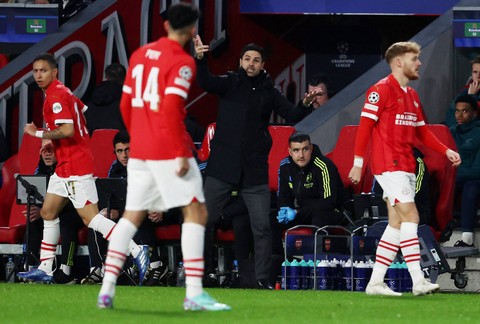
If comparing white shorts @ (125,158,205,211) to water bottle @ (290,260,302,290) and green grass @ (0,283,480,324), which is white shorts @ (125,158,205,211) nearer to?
green grass @ (0,283,480,324)

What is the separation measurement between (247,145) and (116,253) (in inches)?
162

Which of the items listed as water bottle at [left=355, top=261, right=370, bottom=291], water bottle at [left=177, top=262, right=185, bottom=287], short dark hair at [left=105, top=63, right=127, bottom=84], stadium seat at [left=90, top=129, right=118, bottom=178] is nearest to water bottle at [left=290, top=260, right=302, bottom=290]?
water bottle at [left=355, top=261, right=370, bottom=291]

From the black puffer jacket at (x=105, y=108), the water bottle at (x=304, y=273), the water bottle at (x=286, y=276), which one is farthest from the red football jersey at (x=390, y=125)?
the black puffer jacket at (x=105, y=108)

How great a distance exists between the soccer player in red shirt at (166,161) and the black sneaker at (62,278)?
536 cm

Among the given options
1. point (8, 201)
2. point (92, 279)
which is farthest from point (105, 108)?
point (92, 279)

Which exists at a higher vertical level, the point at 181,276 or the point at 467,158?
the point at 467,158

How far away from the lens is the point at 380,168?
437 inches

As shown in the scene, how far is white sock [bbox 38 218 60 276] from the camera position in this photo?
508 inches

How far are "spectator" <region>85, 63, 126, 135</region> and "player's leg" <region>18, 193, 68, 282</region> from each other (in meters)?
3.45

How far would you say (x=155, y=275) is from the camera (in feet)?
46.6

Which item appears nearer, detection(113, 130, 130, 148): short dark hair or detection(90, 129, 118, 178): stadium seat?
detection(113, 130, 130, 148): short dark hair

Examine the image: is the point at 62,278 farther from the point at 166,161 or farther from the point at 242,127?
the point at 166,161

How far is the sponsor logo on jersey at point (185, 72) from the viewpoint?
877cm

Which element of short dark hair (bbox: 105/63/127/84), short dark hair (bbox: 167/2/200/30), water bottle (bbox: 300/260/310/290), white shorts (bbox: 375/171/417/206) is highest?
short dark hair (bbox: 105/63/127/84)
